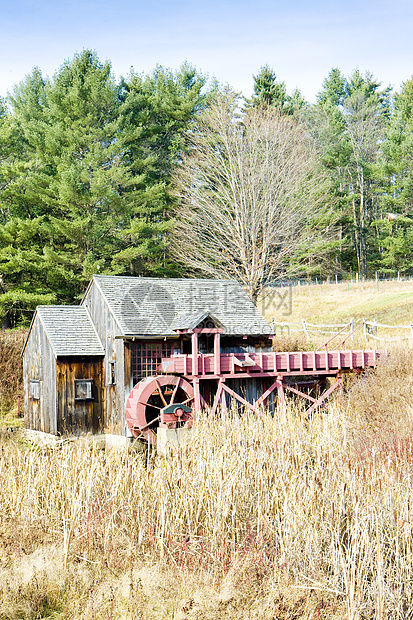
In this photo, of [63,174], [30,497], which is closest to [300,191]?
[63,174]

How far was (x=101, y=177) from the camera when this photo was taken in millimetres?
27766

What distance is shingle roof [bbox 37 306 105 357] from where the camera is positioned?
18250mm

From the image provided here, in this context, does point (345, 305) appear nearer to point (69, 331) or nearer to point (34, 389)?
point (69, 331)

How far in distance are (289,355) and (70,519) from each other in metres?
12.2

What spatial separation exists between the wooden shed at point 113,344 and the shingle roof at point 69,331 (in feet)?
0.10

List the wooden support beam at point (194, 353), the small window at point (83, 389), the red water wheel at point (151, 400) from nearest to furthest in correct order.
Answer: the red water wheel at point (151, 400), the wooden support beam at point (194, 353), the small window at point (83, 389)

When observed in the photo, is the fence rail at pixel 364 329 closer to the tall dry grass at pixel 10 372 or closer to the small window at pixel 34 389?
the small window at pixel 34 389

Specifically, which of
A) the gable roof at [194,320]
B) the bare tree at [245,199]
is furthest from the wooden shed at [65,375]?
the bare tree at [245,199]

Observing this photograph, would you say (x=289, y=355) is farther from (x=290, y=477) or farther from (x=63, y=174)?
(x=63, y=174)

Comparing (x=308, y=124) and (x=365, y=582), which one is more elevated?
(x=308, y=124)

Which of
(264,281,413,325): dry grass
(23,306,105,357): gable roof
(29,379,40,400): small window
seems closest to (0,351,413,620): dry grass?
(23,306,105,357): gable roof

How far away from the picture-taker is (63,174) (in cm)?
2736

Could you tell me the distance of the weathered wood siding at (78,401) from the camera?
17844mm

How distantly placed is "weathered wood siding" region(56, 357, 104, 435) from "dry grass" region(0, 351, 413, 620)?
24.4 feet
